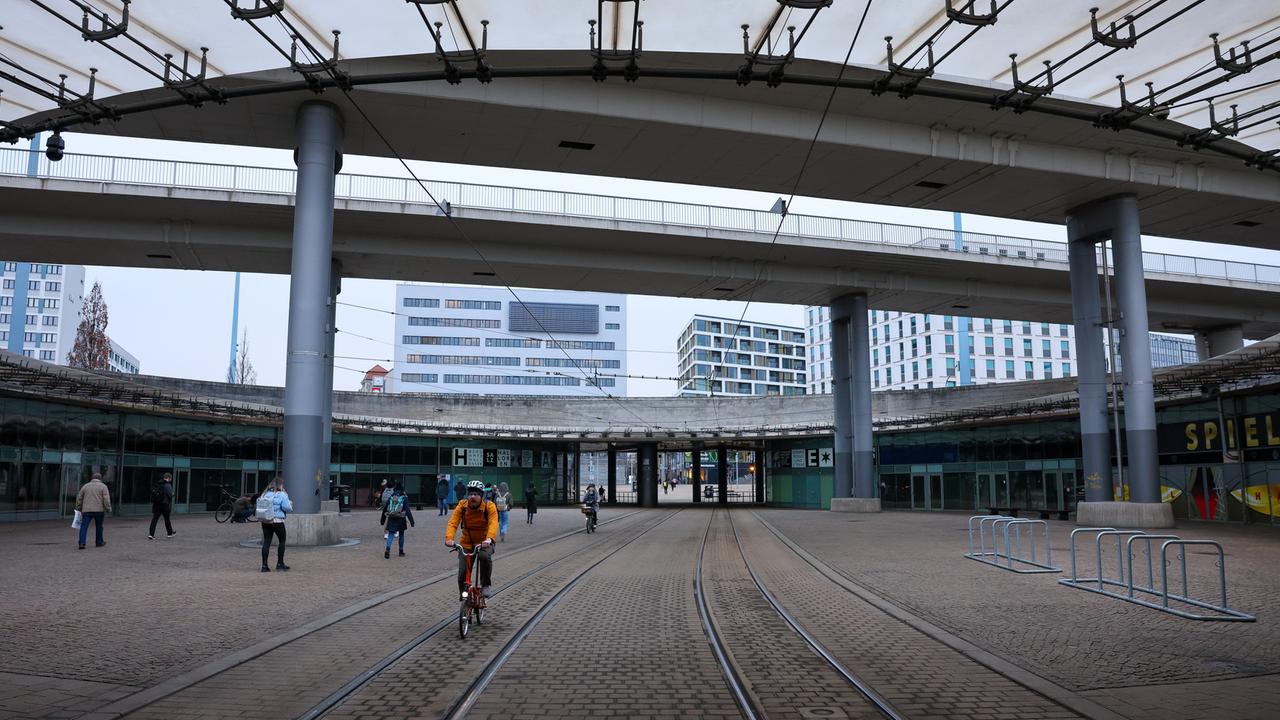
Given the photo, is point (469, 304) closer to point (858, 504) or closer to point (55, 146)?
point (858, 504)

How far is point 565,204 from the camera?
107 ft

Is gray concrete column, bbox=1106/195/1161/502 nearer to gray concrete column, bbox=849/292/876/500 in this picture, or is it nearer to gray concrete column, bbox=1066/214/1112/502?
gray concrete column, bbox=1066/214/1112/502

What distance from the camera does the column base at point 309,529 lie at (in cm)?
2167

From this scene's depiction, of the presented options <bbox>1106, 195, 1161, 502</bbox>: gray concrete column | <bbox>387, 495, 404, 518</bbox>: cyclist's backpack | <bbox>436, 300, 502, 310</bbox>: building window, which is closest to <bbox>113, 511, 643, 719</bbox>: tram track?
<bbox>387, 495, 404, 518</bbox>: cyclist's backpack

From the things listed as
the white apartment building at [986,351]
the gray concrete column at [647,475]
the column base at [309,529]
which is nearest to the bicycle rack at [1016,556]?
the column base at [309,529]

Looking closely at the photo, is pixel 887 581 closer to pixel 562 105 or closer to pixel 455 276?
pixel 562 105

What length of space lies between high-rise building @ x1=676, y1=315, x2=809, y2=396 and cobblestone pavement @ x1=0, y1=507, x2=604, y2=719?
133811 mm

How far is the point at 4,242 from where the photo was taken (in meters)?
32.7

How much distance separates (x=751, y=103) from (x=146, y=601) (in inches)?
738

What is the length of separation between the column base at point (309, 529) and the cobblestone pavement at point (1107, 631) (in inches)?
482

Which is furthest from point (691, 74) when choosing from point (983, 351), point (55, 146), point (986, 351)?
point (986, 351)

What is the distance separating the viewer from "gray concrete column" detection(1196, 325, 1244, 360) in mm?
49000

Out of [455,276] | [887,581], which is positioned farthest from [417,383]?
[887,581]

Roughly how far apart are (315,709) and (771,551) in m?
17.2
